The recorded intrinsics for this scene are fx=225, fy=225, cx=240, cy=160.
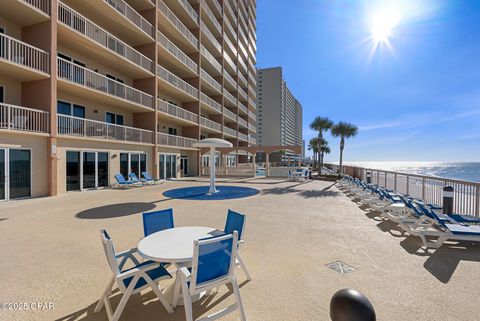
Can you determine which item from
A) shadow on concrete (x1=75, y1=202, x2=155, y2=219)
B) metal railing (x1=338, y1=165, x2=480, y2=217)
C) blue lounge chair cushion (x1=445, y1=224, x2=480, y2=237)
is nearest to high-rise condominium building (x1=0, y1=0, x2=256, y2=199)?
shadow on concrete (x1=75, y1=202, x2=155, y2=219)

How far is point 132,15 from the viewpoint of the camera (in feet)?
54.5

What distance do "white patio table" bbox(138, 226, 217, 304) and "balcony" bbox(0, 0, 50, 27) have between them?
13.5m

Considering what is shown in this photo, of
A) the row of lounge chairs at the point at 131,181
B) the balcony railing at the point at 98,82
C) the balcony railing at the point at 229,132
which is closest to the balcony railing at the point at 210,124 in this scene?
the balcony railing at the point at 229,132

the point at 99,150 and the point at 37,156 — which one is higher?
the point at 99,150

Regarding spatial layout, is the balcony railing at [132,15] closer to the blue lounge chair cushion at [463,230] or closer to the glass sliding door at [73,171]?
the glass sliding door at [73,171]

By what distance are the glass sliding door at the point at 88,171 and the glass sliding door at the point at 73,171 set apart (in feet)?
1.23

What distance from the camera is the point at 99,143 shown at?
1468cm

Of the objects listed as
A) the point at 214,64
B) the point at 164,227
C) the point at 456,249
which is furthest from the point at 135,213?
the point at 214,64

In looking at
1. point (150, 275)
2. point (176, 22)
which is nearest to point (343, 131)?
point (176, 22)

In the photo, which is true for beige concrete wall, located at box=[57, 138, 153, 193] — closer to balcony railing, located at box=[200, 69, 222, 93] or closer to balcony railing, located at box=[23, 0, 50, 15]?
balcony railing, located at box=[23, 0, 50, 15]

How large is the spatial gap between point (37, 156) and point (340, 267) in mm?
13929

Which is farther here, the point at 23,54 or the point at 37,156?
the point at 37,156

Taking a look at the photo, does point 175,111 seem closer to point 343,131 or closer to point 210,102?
point 210,102

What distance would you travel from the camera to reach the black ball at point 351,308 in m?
1.73
